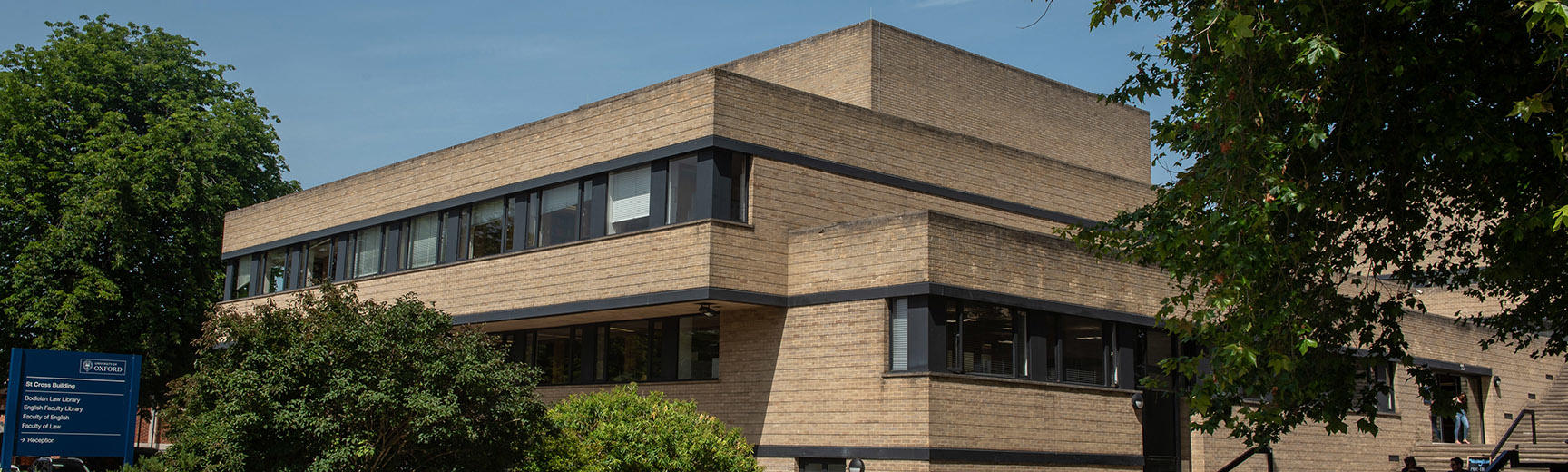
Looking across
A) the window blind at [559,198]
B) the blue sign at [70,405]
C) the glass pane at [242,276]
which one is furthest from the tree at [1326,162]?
the glass pane at [242,276]

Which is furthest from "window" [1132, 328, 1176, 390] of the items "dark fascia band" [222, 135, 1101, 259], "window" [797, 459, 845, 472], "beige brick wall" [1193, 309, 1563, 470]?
"window" [797, 459, 845, 472]

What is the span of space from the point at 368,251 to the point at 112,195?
9038mm

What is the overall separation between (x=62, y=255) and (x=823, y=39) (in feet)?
70.4

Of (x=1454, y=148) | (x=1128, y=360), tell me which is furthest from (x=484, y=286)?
(x=1454, y=148)

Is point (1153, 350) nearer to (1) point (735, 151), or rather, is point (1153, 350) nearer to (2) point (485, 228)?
(1) point (735, 151)

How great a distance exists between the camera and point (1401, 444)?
3116cm

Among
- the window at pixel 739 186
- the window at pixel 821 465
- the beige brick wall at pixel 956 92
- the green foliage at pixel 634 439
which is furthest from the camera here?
the beige brick wall at pixel 956 92

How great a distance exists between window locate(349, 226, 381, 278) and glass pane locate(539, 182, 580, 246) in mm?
6691

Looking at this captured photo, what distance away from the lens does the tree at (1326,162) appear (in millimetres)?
12602

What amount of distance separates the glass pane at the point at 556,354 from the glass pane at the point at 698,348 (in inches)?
138

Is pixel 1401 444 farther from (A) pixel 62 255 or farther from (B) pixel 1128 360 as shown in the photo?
(A) pixel 62 255

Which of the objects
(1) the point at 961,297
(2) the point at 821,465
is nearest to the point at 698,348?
(2) the point at 821,465

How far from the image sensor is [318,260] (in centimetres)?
3341

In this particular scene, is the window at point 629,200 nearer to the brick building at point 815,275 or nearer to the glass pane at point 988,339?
the brick building at point 815,275
